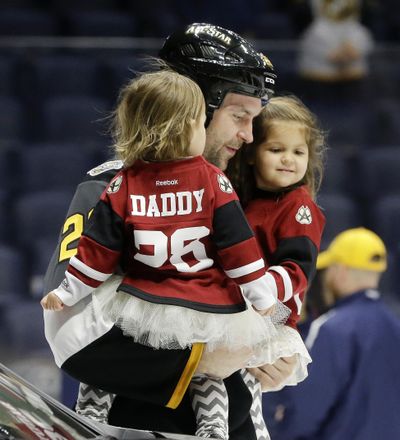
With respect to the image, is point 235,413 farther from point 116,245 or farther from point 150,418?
point 116,245

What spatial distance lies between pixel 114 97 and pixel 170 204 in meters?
5.47

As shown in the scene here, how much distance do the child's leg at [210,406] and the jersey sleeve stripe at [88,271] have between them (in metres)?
0.31

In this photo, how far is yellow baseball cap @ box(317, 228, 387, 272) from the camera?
507cm

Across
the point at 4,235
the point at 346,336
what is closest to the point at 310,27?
the point at 4,235

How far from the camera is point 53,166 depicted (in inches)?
286

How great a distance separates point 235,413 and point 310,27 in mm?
5870

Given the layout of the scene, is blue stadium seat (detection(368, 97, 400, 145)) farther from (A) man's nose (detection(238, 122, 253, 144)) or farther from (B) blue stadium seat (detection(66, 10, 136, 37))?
(A) man's nose (detection(238, 122, 253, 144))

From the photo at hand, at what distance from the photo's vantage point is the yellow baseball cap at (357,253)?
5066mm

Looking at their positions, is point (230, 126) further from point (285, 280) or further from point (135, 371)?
point (135, 371)

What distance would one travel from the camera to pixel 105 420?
8.43 feet

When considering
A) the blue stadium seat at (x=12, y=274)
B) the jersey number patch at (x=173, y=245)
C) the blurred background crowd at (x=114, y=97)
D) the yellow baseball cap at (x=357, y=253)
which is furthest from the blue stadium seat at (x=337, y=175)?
the jersey number patch at (x=173, y=245)

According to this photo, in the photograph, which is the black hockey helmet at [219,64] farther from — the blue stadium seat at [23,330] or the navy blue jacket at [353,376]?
the blue stadium seat at [23,330]

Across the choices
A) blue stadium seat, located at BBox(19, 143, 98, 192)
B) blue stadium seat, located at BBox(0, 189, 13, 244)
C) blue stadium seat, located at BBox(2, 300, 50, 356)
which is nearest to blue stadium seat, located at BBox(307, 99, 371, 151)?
blue stadium seat, located at BBox(19, 143, 98, 192)

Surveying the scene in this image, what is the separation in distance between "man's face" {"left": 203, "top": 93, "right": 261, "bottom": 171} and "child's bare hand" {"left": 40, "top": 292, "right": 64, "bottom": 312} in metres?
0.46
